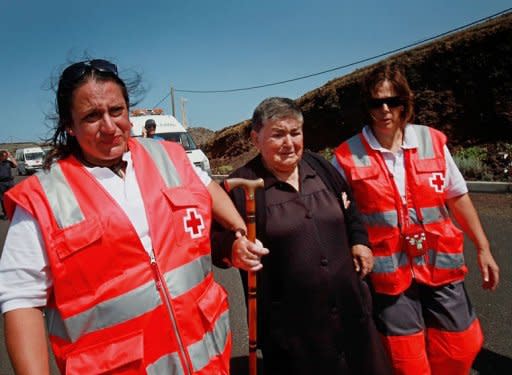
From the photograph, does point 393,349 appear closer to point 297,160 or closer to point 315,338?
point 315,338

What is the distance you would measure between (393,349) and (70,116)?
85.6 inches

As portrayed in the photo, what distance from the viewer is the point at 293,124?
2.18 m

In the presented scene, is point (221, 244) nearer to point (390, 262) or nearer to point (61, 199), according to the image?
point (61, 199)

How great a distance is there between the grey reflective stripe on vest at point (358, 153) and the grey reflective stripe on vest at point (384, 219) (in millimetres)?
322

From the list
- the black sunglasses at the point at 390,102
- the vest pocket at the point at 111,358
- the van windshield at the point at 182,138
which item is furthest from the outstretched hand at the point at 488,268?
the van windshield at the point at 182,138

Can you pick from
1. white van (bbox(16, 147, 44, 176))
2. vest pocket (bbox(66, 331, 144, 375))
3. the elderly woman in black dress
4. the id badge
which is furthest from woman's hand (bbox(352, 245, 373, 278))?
white van (bbox(16, 147, 44, 176))

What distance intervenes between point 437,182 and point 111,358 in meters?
2.03

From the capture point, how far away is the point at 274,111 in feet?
7.09

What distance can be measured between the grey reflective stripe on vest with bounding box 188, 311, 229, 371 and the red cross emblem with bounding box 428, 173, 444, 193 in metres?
1.51

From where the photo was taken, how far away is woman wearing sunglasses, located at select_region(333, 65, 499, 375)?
7.32 feet

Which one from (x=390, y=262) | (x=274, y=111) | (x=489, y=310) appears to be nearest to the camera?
(x=274, y=111)

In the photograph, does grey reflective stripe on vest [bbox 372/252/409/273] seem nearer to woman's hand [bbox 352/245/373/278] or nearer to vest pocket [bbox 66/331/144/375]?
woman's hand [bbox 352/245/373/278]

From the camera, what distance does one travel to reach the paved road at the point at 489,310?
2.96m

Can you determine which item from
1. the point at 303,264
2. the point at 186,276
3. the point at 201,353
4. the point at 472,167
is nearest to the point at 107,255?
the point at 186,276
